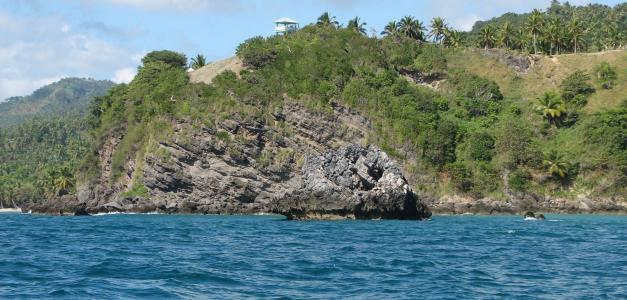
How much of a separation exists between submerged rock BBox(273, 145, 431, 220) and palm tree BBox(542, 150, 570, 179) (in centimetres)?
3222

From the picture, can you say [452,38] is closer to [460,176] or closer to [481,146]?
[481,146]

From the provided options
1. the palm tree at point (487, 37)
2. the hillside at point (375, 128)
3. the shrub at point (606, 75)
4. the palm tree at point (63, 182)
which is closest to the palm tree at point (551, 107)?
the hillside at point (375, 128)

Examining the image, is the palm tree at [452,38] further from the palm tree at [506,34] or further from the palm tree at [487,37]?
the palm tree at [506,34]

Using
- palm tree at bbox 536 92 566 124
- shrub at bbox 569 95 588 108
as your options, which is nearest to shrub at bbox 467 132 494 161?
palm tree at bbox 536 92 566 124

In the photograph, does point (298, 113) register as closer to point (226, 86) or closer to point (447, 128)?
point (226, 86)

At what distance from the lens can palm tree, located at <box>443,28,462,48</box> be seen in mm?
138125

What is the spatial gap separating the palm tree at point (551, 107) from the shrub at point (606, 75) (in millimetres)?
8124

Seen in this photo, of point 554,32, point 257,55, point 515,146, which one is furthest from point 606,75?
point 257,55

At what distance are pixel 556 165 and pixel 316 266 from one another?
260 feet

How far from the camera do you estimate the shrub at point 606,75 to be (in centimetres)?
11981

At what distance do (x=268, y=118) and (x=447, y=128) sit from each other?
79.6 feet

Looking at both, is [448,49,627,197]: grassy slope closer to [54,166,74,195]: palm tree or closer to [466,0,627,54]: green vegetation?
[466,0,627,54]: green vegetation

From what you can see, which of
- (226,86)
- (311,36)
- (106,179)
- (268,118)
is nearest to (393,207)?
(268,118)

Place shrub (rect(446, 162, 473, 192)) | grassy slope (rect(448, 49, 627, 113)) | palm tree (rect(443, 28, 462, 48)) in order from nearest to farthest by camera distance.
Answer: shrub (rect(446, 162, 473, 192))
grassy slope (rect(448, 49, 627, 113))
palm tree (rect(443, 28, 462, 48))
